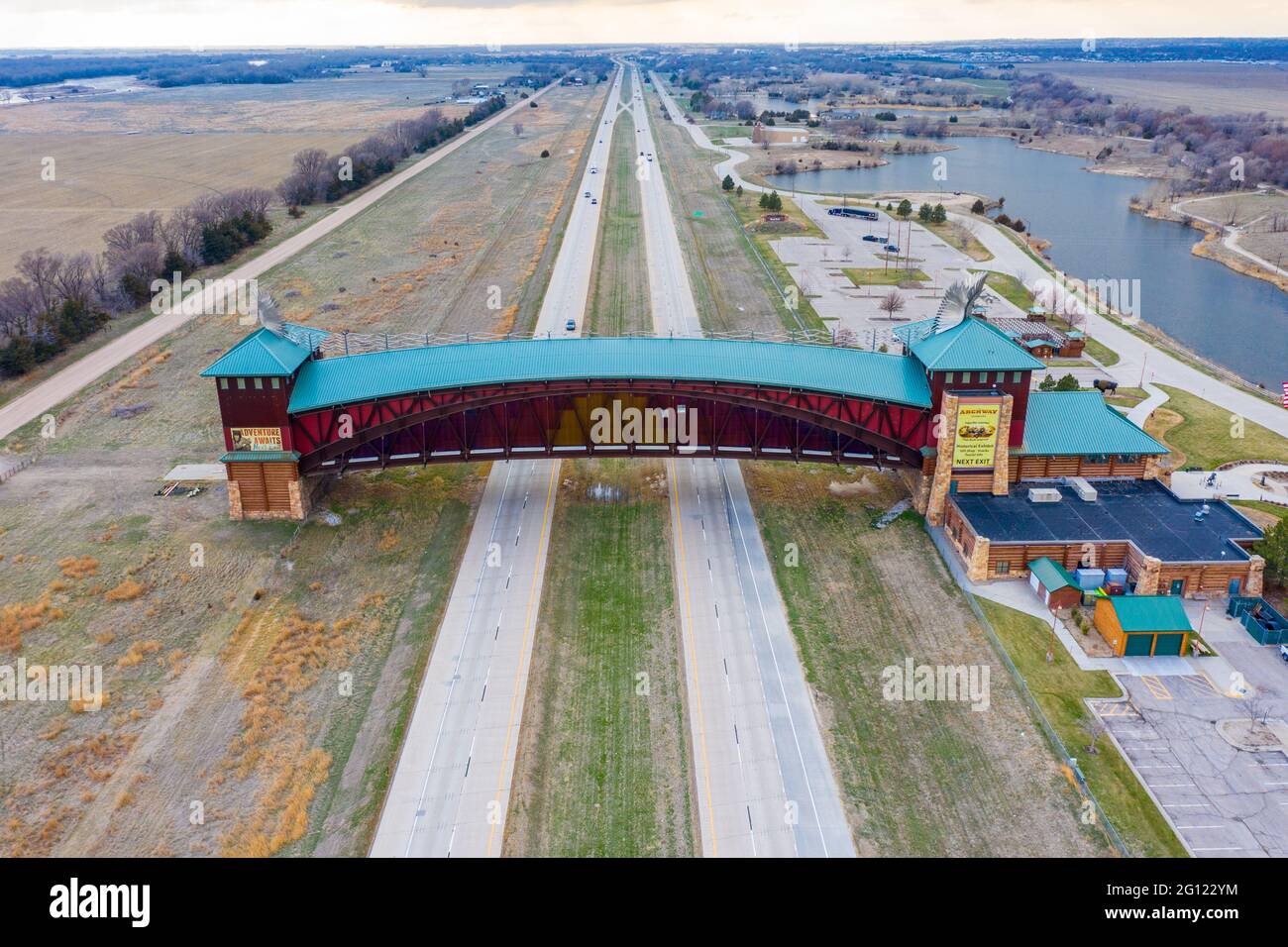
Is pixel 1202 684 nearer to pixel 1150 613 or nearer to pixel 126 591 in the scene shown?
pixel 1150 613

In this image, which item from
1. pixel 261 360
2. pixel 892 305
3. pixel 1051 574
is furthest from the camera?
pixel 892 305

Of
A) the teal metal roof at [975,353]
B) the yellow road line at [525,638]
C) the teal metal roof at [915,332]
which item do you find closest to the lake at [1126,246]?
the teal metal roof at [915,332]

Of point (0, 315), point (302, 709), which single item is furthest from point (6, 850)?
point (0, 315)

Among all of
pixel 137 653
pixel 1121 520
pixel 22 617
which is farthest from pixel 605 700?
pixel 1121 520

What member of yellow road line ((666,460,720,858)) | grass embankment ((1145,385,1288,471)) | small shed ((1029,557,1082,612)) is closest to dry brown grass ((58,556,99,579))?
yellow road line ((666,460,720,858))

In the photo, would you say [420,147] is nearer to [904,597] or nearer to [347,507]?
[347,507]
